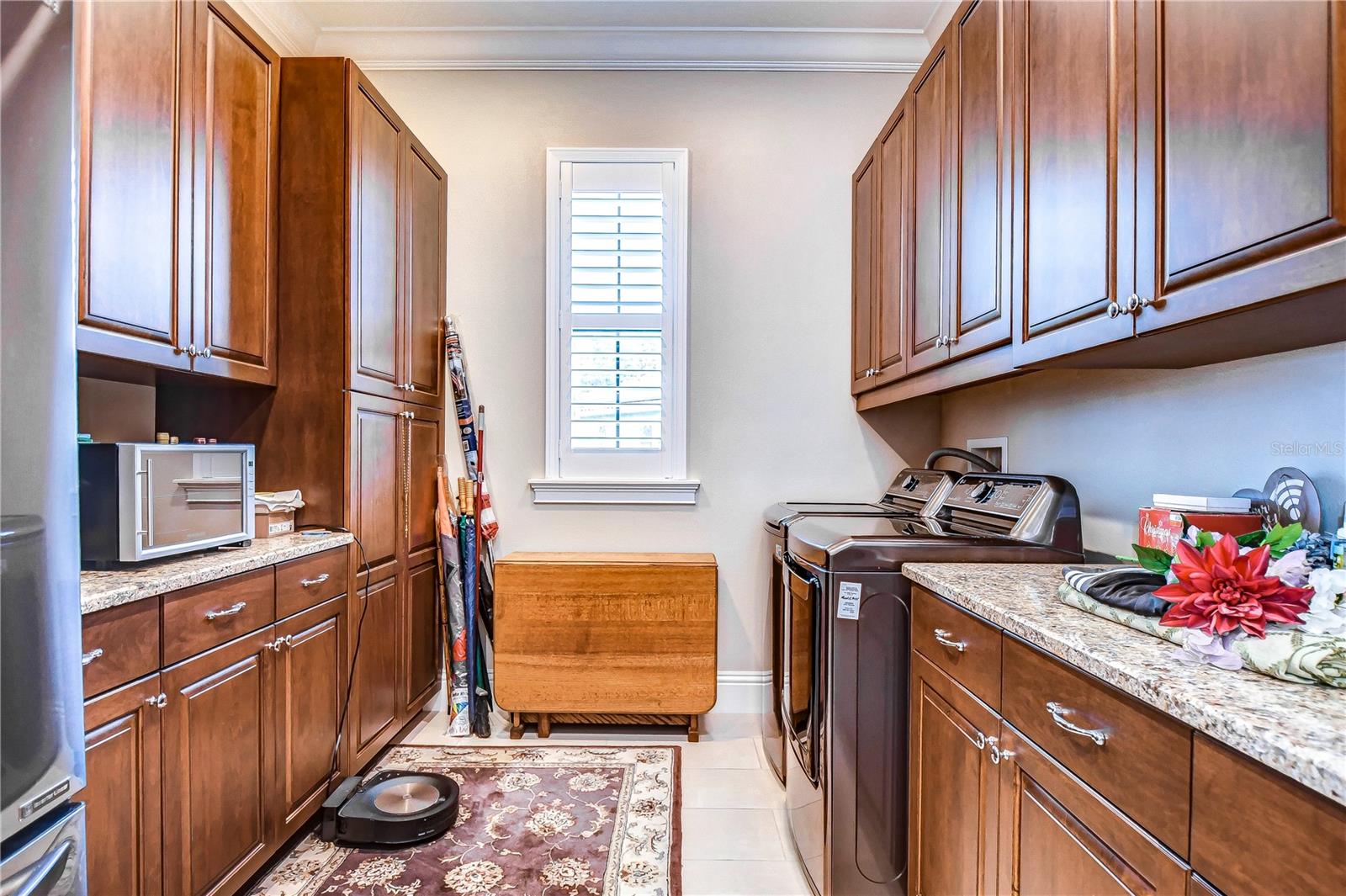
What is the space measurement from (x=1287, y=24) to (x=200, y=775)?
2.43 meters

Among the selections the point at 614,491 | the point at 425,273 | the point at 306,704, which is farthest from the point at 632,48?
the point at 306,704

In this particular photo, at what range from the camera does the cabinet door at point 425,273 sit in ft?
8.41

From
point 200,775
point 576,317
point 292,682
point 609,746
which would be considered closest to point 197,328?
point 292,682

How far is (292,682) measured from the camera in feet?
5.84

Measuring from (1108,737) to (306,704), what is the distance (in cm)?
201

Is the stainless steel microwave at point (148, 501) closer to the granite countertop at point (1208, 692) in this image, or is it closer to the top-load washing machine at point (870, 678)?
the top-load washing machine at point (870, 678)

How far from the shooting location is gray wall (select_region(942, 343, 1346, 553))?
1.15 metres

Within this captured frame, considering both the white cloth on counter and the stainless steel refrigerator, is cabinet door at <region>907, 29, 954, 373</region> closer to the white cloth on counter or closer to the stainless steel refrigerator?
the stainless steel refrigerator

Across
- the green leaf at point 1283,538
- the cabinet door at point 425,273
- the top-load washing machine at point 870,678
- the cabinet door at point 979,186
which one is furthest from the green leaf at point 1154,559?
the cabinet door at point 425,273

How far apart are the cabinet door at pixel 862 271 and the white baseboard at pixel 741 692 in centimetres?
143

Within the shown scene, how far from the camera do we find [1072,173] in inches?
51.2

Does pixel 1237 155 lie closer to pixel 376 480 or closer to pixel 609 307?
pixel 609 307

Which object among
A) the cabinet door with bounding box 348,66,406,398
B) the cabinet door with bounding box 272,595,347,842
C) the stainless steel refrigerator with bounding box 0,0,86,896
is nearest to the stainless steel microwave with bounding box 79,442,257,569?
the cabinet door with bounding box 272,595,347,842

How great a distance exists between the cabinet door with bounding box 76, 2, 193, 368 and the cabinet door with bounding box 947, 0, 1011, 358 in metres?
2.19
